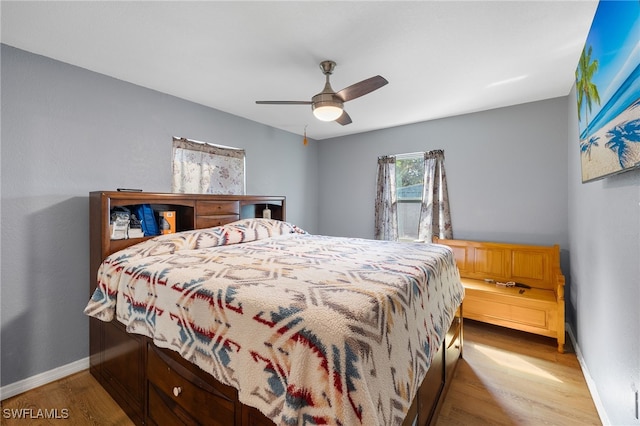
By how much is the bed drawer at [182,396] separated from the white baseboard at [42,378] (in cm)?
128

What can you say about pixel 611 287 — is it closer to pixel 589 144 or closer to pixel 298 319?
pixel 589 144

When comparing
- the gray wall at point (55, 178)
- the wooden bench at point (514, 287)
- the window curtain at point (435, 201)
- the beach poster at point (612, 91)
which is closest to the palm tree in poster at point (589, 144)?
the beach poster at point (612, 91)

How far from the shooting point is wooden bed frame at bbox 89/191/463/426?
1.22m

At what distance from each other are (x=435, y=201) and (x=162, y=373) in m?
3.54

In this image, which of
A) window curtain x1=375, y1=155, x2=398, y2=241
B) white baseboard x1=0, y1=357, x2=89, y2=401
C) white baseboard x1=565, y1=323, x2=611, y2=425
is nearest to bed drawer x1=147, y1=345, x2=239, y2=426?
white baseboard x1=0, y1=357, x2=89, y2=401

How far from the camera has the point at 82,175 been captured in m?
2.31

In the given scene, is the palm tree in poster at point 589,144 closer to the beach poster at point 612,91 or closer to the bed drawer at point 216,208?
the beach poster at point 612,91

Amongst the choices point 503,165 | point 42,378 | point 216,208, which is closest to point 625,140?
point 503,165

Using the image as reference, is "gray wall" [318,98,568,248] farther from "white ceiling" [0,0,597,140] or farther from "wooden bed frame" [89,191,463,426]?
"wooden bed frame" [89,191,463,426]

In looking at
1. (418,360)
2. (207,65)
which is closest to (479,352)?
(418,360)

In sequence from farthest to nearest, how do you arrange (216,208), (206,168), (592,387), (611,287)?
(206,168), (216,208), (592,387), (611,287)

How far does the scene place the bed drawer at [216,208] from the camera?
9.16 ft

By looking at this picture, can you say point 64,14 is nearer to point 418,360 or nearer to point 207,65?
point 207,65

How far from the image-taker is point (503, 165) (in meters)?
3.36
